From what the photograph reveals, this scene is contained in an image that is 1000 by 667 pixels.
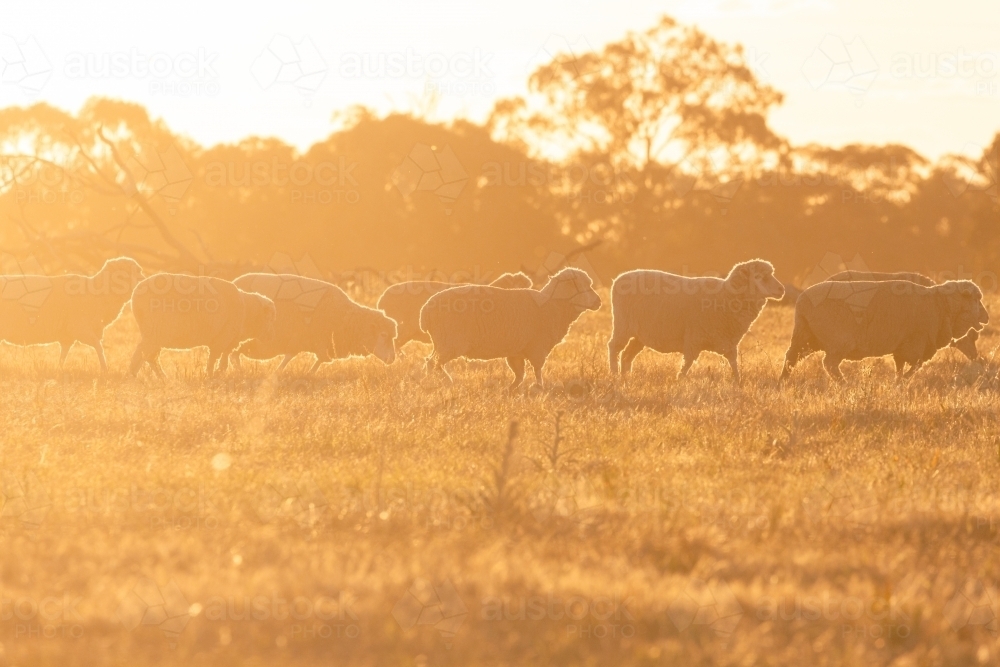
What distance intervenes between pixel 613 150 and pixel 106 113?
66.6 ft

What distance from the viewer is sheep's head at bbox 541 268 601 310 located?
15.8 meters

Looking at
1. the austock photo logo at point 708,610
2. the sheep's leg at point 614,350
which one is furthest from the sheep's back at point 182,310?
the austock photo logo at point 708,610

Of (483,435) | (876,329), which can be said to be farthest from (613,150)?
(483,435)

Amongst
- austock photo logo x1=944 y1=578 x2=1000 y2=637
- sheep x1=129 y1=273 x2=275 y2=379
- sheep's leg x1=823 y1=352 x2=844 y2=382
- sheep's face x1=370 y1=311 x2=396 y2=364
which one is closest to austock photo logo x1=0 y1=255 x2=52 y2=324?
sheep x1=129 y1=273 x2=275 y2=379

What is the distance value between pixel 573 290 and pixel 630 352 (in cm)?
182

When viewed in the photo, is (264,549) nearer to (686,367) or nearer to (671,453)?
(671,453)

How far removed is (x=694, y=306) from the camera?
16.1 metres

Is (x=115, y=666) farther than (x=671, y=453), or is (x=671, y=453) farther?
(x=671, y=453)

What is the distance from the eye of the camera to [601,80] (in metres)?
48.9

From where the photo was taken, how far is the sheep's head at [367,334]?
18.0 metres
